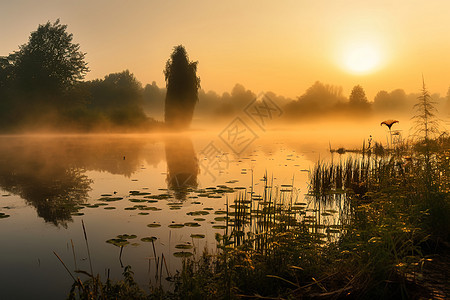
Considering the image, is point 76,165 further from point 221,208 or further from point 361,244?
point 361,244

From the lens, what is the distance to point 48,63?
50500 mm

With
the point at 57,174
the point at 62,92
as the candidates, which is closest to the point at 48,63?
the point at 62,92

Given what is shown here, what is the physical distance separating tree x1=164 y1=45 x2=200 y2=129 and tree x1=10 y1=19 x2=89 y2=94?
650 inches

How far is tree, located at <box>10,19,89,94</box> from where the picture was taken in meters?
47.6

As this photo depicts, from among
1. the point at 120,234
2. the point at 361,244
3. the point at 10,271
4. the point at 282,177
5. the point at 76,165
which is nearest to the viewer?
the point at 361,244

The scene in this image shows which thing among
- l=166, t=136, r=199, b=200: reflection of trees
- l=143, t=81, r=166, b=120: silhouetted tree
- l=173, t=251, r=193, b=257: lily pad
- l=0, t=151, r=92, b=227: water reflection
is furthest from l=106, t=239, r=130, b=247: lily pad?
l=143, t=81, r=166, b=120: silhouetted tree

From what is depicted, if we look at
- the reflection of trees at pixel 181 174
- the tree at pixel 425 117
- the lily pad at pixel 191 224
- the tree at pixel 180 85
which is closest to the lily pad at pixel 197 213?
the lily pad at pixel 191 224

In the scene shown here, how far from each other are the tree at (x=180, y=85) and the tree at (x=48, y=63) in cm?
1650

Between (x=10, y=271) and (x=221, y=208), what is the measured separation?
491 cm

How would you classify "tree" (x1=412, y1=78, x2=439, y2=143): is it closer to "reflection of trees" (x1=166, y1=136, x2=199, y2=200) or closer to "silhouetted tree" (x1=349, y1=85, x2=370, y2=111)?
"reflection of trees" (x1=166, y1=136, x2=199, y2=200)

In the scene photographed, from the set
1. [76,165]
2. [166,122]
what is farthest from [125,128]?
[76,165]

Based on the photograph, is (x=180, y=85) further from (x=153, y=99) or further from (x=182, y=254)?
(x=153, y=99)

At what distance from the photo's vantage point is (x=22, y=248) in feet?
22.0

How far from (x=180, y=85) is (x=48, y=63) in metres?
20.1
